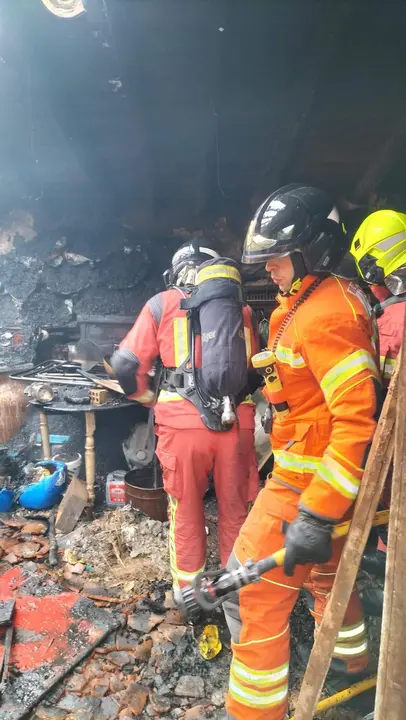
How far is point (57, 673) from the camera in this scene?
7.85 ft

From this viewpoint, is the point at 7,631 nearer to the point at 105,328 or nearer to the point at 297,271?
the point at 297,271

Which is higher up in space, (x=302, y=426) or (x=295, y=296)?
(x=295, y=296)

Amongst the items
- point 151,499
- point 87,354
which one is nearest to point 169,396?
point 151,499

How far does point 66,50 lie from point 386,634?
188 inches

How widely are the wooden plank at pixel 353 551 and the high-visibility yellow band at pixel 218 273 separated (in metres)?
1.59

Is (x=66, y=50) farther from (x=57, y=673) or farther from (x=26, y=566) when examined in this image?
(x=57, y=673)

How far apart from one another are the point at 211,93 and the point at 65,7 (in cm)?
177

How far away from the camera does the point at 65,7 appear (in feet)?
9.48

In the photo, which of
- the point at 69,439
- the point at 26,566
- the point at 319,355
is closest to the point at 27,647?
the point at 26,566

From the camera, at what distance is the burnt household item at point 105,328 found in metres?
6.75

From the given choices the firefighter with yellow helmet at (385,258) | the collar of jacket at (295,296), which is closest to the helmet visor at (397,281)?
the firefighter with yellow helmet at (385,258)

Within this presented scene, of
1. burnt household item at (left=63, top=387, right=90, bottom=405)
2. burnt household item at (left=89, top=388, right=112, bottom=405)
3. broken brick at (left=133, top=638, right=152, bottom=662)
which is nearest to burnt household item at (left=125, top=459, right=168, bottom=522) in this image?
burnt household item at (left=89, top=388, right=112, bottom=405)

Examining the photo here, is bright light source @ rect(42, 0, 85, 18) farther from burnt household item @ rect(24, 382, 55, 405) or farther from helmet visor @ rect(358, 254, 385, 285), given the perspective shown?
burnt household item @ rect(24, 382, 55, 405)

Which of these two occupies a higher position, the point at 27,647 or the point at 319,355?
the point at 319,355
